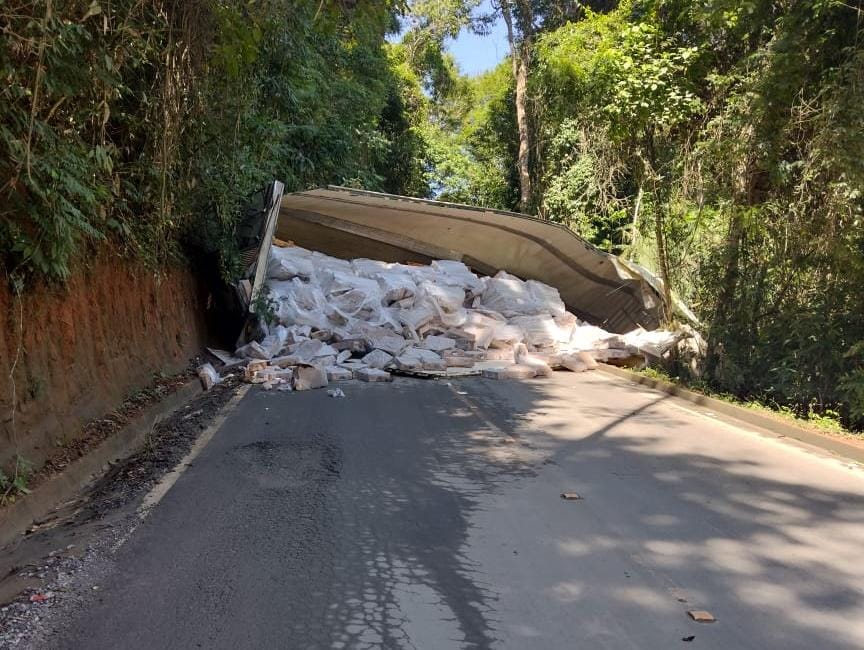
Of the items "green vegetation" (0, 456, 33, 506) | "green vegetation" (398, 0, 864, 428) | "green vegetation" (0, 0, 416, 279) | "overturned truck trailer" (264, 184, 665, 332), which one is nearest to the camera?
"green vegetation" (0, 456, 33, 506)

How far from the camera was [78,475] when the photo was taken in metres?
6.22

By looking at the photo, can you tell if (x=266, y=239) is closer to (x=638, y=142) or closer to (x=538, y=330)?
(x=538, y=330)

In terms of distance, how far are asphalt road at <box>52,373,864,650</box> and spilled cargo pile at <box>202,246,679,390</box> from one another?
5.08 metres

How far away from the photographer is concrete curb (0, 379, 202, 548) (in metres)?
4.99

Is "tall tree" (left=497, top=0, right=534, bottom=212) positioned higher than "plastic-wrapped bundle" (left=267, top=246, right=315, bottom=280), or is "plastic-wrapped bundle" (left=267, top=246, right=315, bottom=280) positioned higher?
"tall tree" (left=497, top=0, right=534, bottom=212)

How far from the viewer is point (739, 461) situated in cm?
702

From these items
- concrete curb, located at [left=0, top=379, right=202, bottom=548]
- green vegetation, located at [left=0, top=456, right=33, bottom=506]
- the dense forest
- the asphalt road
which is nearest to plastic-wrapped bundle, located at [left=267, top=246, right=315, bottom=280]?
the dense forest

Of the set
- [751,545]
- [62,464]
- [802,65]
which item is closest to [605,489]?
[751,545]

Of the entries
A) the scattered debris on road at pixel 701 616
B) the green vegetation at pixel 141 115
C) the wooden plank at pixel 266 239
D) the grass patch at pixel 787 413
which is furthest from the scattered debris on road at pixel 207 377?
the scattered debris on road at pixel 701 616

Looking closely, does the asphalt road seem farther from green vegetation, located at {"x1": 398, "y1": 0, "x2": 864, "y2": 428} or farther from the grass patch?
green vegetation, located at {"x1": 398, "y1": 0, "x2": 864, "y2": 428}

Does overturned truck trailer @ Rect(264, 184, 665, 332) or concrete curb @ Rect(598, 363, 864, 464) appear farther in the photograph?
overturned truck trailer @ Rect(264, 184, 665, 332)

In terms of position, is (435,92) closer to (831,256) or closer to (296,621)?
(831,256)

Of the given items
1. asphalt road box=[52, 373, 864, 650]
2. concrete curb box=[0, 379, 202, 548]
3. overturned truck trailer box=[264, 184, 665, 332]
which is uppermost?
overturned truck trailer box=[264, 184, 665, 332]

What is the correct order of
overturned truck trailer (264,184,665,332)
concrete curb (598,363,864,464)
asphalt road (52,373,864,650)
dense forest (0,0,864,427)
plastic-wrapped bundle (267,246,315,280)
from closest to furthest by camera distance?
1. asphalt road (52,373,864,650)
2. dense forest (0,0,864,427)
3. concrete curb (598,363,864,464)
4. overturned truck trailer (264,184,665,332)
5. plastic-wrapped bundle (267,246,315,280)
